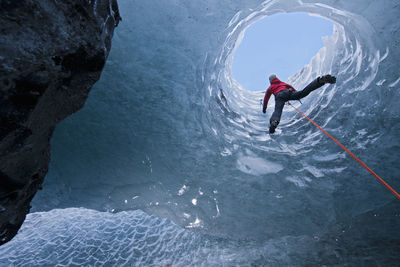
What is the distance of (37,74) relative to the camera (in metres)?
1.18

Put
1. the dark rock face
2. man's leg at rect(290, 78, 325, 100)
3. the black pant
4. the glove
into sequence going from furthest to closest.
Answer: the black pant < man's leg at rect(290, 78, 325, 100) < the glove < the dark rock face

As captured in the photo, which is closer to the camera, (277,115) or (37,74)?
(37,74)

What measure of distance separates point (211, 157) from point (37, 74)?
304 cm

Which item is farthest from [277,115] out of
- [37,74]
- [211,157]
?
[37,74]

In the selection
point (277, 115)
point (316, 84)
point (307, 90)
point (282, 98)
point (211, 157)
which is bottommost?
point (211, 157)

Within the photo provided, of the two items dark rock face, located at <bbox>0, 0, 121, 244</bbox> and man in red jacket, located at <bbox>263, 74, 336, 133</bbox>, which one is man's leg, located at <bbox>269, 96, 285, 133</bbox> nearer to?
man in red jacket, located at <bbox>263, 74, 336, 133</bbox>

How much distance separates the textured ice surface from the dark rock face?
1.61m

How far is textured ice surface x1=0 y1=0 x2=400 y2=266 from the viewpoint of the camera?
3.24 metres

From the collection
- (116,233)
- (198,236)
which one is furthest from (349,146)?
(116,233)

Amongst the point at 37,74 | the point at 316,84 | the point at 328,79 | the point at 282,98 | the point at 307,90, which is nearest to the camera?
the point at 37,74

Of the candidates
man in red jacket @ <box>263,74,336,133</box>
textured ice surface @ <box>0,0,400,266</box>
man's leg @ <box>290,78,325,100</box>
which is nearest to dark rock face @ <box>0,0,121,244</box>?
textured ice surface @ <box>0,0,400,266</box>

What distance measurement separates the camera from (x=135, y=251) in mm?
3543

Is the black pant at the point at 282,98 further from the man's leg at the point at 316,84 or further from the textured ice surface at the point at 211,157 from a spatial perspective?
the textured ice surface at the point at 211,157

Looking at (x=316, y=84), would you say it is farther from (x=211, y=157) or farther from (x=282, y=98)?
(x=211, y=157)
